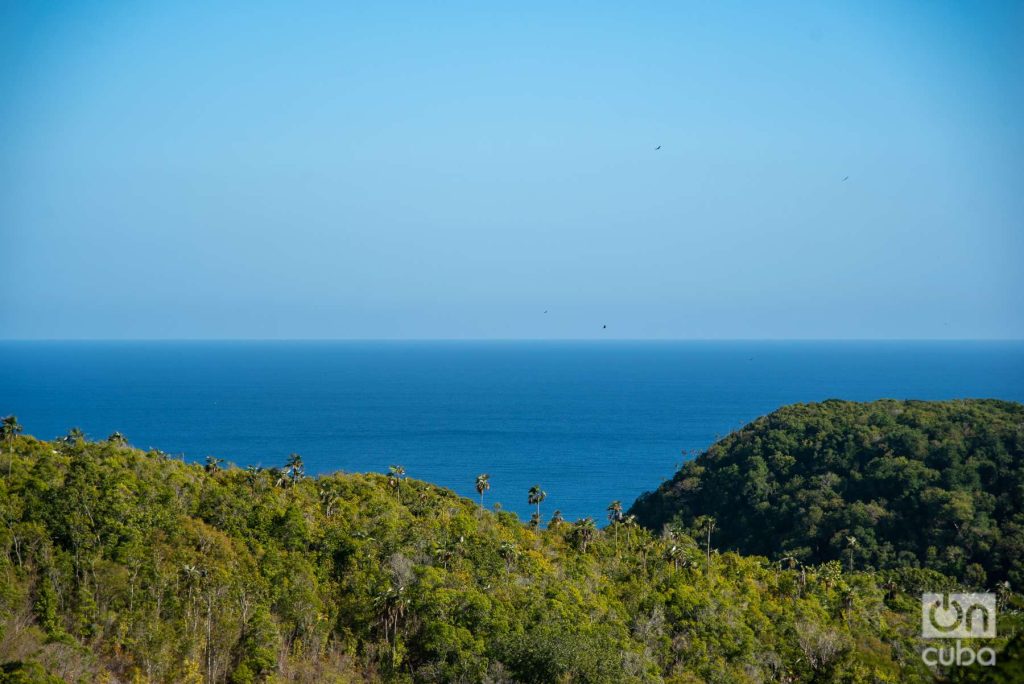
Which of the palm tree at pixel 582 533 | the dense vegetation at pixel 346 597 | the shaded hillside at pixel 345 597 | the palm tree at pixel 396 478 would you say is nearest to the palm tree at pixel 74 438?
the dense vegetation at pixel 346 597

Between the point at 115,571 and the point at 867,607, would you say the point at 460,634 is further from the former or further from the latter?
the point at 867,607

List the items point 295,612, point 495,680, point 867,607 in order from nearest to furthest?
point 495,680
point 295,612
point 867,607

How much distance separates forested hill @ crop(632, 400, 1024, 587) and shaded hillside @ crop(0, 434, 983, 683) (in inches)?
828

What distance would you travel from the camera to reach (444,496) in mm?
63562

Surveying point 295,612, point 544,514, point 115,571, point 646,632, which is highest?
point 115,571

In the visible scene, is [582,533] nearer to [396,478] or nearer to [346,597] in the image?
[396,478]

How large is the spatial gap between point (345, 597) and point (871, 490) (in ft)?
212

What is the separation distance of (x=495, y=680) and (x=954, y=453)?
70494mm

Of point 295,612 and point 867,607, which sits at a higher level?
point 295,612

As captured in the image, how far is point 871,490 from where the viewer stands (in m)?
88.8

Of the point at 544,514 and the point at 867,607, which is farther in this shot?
the point at 544,514

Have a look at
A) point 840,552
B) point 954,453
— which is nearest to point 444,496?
point 840,552

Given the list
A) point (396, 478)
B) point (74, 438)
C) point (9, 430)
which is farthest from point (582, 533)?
point (9, 430)

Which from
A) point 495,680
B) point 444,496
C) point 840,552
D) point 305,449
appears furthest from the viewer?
point 305,449
